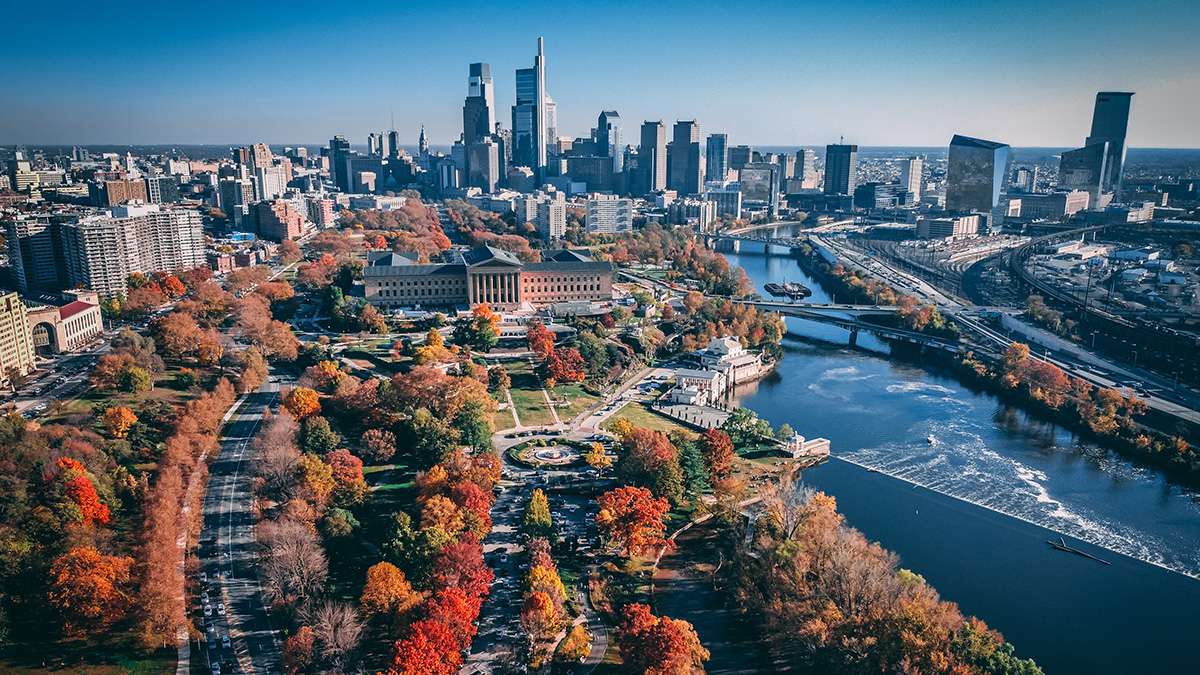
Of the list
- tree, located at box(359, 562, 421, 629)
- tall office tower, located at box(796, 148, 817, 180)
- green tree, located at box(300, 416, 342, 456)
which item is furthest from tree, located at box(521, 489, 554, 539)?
tall office tower, located at box(796, 148, 817, 180)

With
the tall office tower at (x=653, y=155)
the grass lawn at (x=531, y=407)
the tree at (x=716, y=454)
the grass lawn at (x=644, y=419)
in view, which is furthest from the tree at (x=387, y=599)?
the tall office tower at (x=653, y=155)

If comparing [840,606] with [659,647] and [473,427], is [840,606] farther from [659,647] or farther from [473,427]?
[473,427]

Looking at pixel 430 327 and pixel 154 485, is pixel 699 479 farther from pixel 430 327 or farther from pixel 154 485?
pixel 430 327

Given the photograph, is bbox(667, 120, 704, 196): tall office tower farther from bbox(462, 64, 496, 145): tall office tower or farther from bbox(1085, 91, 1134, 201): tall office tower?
bbox(1085, 91, 1134, 201): tall office tower

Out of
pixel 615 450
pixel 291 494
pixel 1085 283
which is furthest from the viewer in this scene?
pixel 1085 283

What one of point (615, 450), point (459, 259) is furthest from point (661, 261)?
point (615, 450)

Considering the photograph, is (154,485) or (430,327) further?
(430,327)
